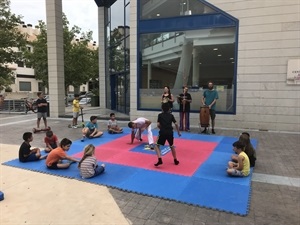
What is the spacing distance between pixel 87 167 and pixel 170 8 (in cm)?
918

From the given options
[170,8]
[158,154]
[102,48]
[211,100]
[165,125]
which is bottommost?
[158,154]

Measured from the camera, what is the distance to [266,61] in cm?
1047

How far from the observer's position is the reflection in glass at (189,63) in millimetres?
11273

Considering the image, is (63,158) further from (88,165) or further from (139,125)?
(139,125)

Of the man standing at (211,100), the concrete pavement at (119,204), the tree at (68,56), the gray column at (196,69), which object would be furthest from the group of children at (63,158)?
the tree at (68,56)

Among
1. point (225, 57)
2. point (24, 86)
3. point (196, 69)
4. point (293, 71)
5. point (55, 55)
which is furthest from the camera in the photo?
point (24, 86)

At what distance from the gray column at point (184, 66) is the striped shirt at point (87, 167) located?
745cm

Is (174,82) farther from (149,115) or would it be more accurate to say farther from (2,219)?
(2,219)

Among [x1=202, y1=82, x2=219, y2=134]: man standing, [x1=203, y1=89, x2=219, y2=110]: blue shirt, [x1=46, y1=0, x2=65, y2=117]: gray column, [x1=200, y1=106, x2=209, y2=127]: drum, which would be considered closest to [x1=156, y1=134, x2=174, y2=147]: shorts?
[x1=200, y1=106, x2=209, y2=127]: drum

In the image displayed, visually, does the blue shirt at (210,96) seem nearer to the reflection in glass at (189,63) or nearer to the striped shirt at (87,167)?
the reflection in glass at (189,63)

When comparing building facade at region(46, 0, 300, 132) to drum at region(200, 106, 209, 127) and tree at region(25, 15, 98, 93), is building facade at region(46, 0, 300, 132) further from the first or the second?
tree at region(25, 15, 98, 93)

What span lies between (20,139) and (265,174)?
790cm

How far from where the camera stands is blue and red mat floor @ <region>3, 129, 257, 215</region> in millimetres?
4457

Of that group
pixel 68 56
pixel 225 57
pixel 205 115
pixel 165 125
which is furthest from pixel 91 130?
pixel 68 56
